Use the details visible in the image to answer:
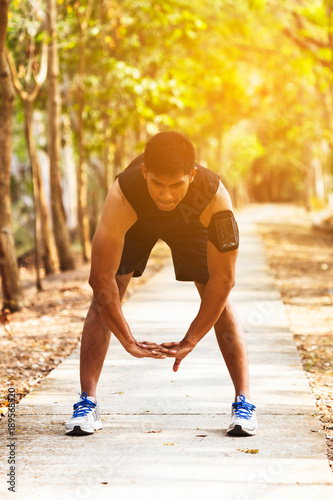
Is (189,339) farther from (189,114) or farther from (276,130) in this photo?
(276,130)

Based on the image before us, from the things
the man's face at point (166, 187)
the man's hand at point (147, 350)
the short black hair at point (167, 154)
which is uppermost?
the short black hair at point (167, 154)

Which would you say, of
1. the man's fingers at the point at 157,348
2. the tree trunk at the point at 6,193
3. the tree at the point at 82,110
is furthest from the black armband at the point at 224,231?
the tree at the point at 82,110

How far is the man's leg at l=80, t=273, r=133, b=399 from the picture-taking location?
14.3 feet

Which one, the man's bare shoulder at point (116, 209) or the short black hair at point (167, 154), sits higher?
the short black hair at point (167, 154)

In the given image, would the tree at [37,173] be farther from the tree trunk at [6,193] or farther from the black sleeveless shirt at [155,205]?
the black sleeveless shirt at [155,205]

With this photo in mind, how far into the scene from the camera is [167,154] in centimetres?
366

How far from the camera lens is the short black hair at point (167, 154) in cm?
366

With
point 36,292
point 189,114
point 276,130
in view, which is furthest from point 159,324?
point 276,130

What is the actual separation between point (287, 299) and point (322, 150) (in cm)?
3158

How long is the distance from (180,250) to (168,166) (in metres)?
0.74

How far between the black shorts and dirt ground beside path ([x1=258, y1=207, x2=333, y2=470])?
1184mm

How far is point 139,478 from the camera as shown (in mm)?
3646

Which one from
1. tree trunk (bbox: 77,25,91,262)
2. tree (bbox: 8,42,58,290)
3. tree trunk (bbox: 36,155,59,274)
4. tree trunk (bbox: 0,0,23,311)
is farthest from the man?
tree trunk (bbox: 77,25,91,262)

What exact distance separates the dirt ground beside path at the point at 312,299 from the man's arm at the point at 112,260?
47.7 inches
